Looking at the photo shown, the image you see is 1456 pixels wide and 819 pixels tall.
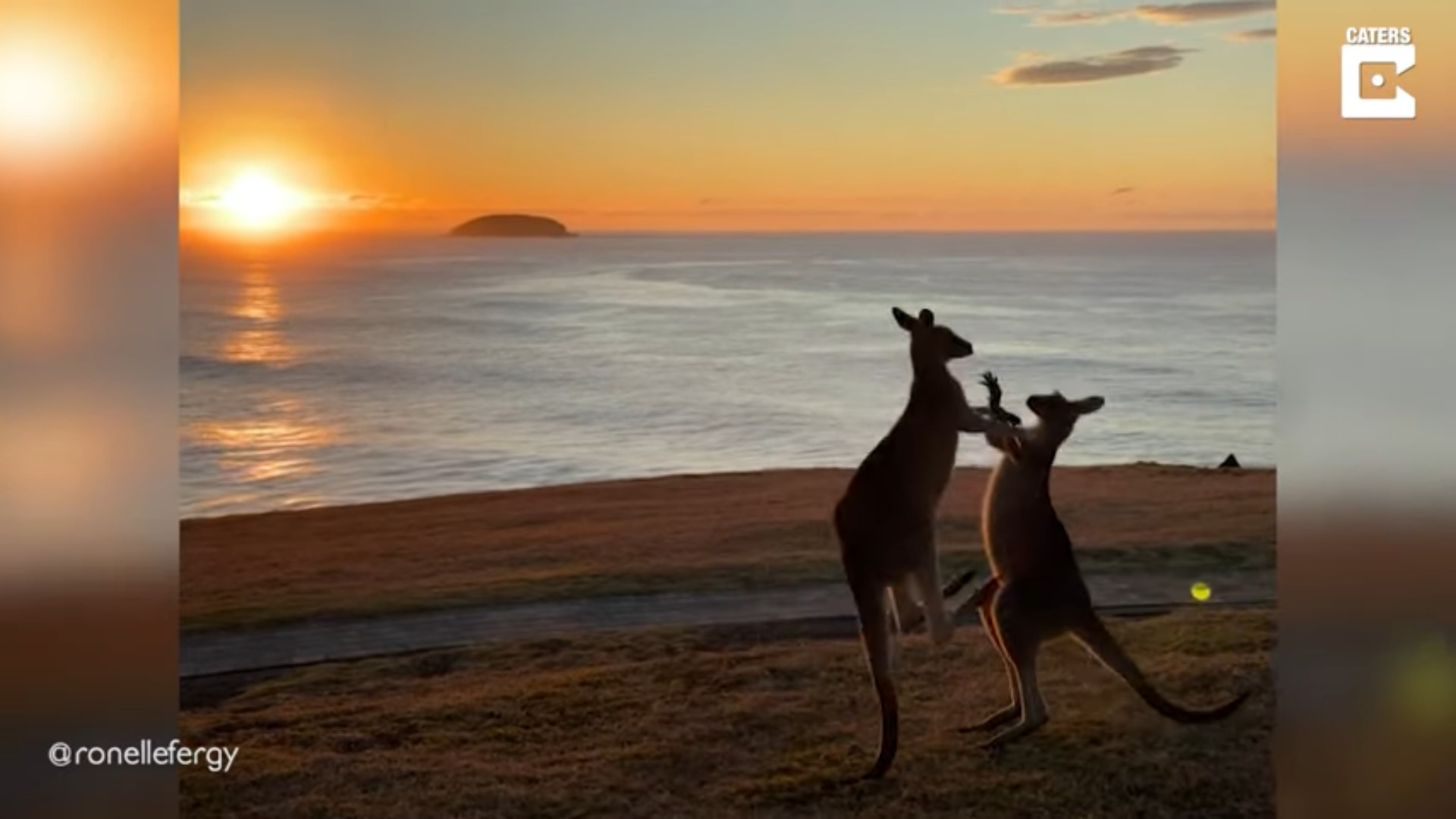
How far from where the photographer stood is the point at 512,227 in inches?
185

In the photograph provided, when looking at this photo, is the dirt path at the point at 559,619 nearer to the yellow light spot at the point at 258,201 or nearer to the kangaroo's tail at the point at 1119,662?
the kangaroo's tail at the point at 1119,662

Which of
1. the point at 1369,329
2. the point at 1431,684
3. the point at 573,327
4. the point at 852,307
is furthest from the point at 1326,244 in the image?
the point at 573,327

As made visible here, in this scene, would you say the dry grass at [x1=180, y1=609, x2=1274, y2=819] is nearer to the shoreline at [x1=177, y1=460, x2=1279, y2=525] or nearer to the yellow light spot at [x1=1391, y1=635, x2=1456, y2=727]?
the yellow light spot at [x1=1391, y1=635, x2=1456, y2=727]

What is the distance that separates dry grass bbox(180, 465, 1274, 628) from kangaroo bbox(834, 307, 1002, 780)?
65.7 inches

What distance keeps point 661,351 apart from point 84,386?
199cm

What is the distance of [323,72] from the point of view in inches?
176

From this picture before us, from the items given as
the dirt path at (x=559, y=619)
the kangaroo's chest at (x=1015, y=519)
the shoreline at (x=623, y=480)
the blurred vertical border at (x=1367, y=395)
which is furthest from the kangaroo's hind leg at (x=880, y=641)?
the shoreline at (x=623, y=480)

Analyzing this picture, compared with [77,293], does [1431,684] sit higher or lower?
lower

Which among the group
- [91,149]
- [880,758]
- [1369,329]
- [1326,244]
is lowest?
[880,758]

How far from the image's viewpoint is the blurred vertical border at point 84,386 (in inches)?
142

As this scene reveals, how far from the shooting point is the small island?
4672mm

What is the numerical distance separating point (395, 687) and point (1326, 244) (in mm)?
3004

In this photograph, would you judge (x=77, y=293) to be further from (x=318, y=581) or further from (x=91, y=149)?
(x=318, y=581)

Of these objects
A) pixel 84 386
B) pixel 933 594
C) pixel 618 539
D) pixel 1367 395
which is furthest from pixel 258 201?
pixel 1367 395
